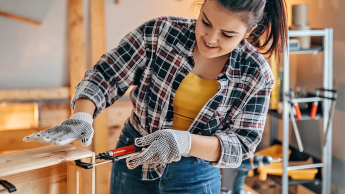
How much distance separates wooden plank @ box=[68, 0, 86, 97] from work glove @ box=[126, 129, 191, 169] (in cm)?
137

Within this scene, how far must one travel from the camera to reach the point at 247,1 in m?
0.99

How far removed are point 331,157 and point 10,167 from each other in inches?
82.1

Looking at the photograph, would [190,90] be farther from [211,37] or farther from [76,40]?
[76,40]

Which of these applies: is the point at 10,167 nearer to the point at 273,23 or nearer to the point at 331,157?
the point at 273,23

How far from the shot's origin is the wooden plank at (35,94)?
6.82 feet

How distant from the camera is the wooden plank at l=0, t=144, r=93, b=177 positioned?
79 cm

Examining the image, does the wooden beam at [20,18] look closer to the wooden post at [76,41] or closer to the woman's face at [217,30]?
the wooden post at [76,41]

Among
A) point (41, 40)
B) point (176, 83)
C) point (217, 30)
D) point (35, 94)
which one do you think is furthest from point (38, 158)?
point (41, 40)

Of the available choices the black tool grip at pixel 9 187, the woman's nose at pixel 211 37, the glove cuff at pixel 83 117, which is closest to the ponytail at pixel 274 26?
the woman's nose at pixel 211 37

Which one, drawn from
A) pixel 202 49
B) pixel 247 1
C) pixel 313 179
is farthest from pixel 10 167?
pixel 313 179

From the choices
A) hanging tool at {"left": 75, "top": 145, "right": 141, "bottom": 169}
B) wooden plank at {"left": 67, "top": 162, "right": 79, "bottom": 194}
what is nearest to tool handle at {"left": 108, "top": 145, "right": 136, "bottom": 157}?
hanging tool at {"left": 75, "top": 145, "right": 141, "bottom": 169}

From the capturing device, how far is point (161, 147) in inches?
38.5

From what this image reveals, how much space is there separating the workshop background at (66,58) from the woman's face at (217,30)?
120 cm

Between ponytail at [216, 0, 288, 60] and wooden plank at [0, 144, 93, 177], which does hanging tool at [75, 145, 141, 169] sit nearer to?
wooden plank at [0, 144, 93, 177]
